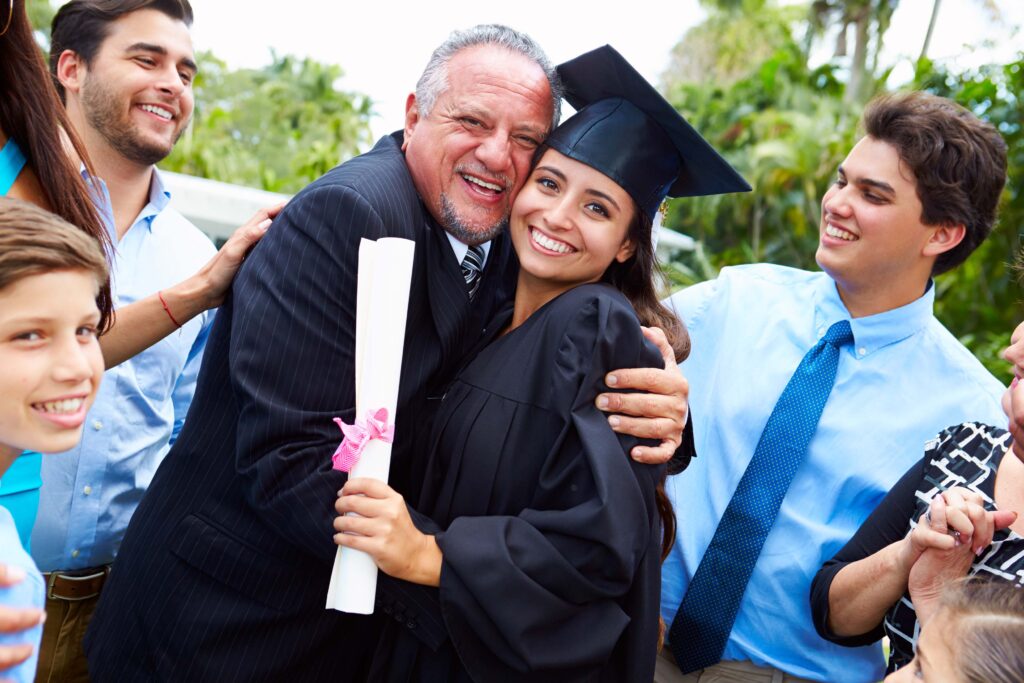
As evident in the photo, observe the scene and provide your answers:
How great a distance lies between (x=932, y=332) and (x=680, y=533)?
3.37ft

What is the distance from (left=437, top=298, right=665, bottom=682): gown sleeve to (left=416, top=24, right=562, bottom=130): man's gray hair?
0.78m

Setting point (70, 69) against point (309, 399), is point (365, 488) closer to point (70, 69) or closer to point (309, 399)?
point (309, 399)

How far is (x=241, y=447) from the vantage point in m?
2.08

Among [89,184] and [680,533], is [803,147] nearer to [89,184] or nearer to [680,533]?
[680,533]

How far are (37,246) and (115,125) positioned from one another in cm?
191

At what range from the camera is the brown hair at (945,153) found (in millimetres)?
3010

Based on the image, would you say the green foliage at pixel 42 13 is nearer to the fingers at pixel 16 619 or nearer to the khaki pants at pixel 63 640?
the khaki pants at pixel 63 640

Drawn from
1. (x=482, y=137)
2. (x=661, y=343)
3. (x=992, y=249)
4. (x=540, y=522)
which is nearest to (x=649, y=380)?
(x=661, y=343)

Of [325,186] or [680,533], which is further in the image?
[680,533]

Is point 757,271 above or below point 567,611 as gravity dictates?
above

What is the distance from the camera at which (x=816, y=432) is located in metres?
2.89

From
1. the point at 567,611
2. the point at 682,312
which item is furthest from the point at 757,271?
the point at 567,611

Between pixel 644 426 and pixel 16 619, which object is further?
pixel 644 426

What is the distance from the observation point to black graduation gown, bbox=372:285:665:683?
1.96 metres
